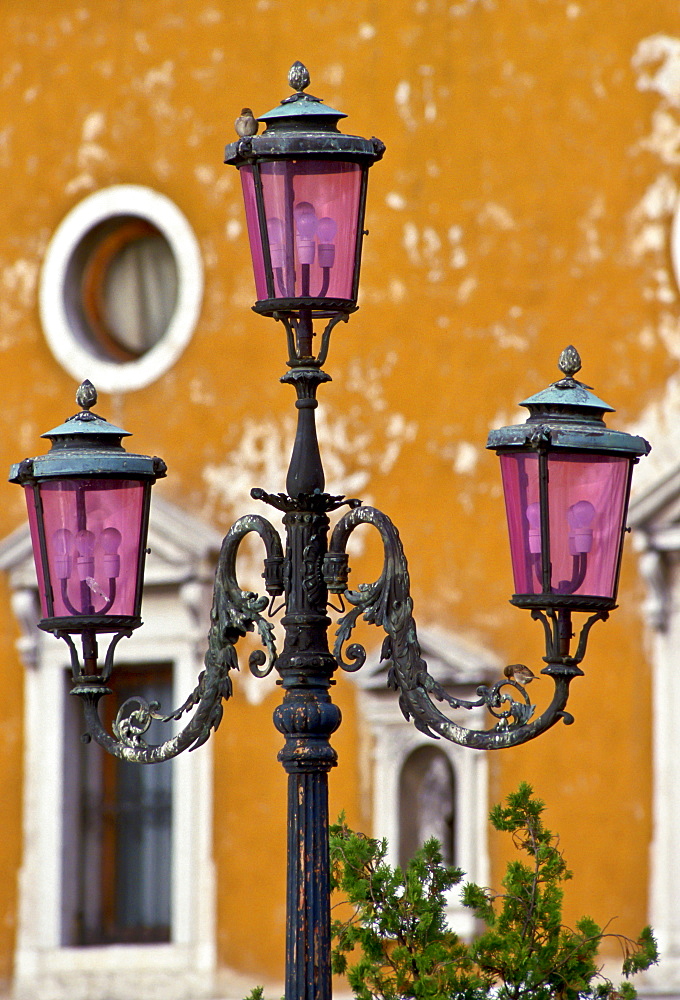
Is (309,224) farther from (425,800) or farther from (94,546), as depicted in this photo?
(425,800)

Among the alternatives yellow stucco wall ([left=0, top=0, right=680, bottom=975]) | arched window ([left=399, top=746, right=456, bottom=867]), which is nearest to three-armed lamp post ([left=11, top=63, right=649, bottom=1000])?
yellow stucco wall ([left=0, top=0, right=680, bottom=975])

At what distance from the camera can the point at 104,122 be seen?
10.9 m

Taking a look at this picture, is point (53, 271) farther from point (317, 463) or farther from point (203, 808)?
point (317, 463)

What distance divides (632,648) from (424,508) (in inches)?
49.7

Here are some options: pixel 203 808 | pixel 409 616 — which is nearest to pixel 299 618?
pixel 409 616

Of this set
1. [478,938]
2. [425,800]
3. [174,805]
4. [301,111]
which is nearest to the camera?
[301,111]

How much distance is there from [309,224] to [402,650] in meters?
0.95

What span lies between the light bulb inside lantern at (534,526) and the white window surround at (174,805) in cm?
571

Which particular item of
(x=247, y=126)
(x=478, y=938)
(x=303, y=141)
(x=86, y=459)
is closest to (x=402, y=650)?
(x=86, y=459)

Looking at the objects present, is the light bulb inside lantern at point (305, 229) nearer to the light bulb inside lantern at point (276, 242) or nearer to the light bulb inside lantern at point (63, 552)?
the light bulb inside lantern at point (276, 242)

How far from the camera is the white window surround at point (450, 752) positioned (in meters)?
9.31

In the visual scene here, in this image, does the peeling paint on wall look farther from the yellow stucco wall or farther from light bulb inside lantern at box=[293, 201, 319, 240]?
light bulb inside lantern at box=[293, 201, 319, 240]

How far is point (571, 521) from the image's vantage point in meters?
4.49

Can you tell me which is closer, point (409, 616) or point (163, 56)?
point (409, 616)
